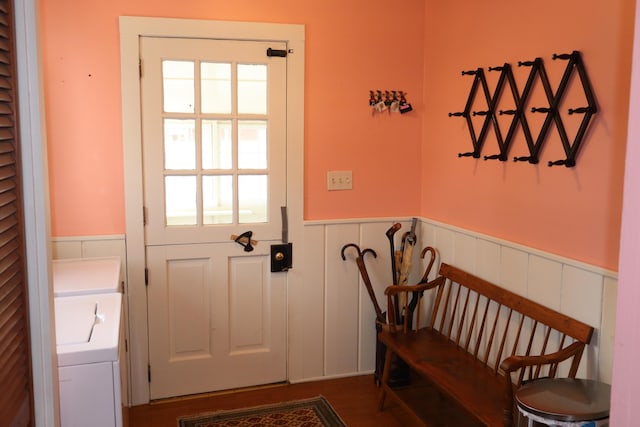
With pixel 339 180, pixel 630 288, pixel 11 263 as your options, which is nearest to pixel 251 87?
pixel 339 180

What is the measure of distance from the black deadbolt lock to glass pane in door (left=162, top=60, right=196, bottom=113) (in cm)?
91

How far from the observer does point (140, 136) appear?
309 centimetres

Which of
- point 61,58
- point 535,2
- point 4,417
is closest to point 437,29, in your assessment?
point 535,2

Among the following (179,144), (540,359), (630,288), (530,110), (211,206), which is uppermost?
(530,110)

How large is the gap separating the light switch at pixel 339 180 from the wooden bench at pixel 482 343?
28.6 inches

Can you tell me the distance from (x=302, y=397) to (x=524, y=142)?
1.84 m

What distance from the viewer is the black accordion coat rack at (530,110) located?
2.28 m

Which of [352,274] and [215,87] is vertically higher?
[215,87]

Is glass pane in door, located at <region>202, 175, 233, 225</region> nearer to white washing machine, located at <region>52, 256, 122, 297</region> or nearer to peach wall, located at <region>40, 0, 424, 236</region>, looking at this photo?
peach wall, located at <region>40, 0, 424, 236</region>

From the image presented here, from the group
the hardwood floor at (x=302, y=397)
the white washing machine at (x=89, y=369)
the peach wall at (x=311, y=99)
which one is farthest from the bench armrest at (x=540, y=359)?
the peach wall at (x=311, y=99)

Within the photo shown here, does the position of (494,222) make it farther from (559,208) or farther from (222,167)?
(222,167)

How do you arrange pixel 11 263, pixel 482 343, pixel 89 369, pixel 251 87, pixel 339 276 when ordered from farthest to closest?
1. pixel 339 276
2. pixel 251 87
3. pixel 482 343
4. pixel 89 369
5. pixel 11 263

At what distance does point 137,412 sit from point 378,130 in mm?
2083

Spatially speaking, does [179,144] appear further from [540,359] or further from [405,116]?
[540,359]
